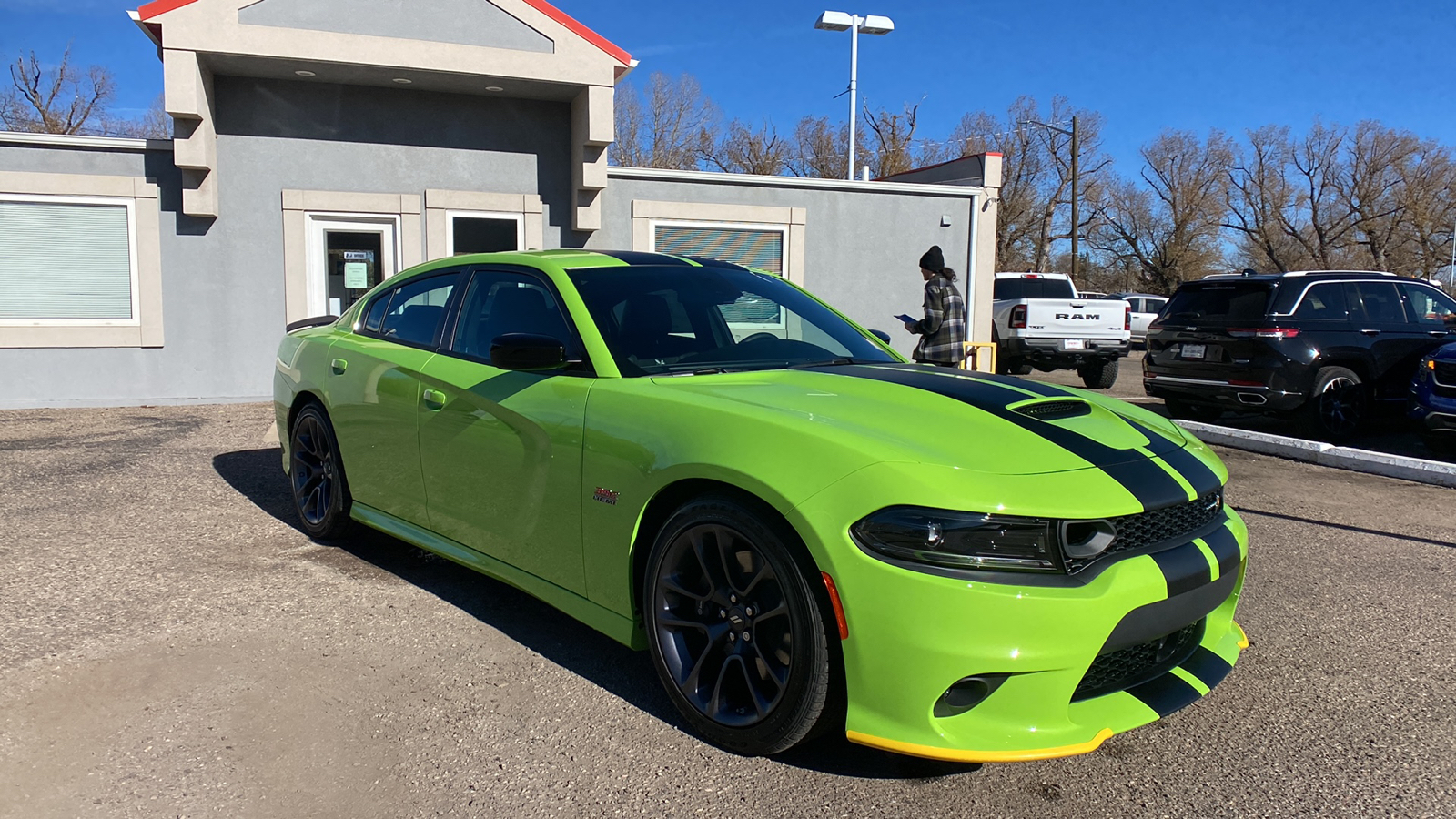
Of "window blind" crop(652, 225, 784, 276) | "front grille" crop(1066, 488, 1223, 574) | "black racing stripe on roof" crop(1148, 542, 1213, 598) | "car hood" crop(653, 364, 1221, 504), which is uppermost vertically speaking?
"window blind" crop(652, 225, 784, 276)

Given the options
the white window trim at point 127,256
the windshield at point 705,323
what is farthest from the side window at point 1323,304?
the white window trim at point 127,256

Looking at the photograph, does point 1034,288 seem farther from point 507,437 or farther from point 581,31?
point 507,437

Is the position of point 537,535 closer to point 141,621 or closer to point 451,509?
point 451,509

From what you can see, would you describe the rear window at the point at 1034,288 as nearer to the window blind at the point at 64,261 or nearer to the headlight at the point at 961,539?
the window blind at the point at 64,261

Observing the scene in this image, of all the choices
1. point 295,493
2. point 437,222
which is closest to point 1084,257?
point 437,222

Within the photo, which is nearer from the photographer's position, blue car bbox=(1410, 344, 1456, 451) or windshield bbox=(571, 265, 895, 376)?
windshield bbox=(571, 265, 895, 376)

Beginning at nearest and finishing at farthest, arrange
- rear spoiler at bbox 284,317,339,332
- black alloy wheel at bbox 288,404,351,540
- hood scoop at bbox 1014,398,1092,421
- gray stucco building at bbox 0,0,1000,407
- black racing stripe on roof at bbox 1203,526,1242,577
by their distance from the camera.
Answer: black racing stripe on roof at bbox 1203,526,1242,577, hood scoop at bbox 1014,398,1092,421, black alloy wheel at bbox 288,404,351,540, rear spoiler at bbox 284,317,339,332, gray stucco building at bbox 0,0,1000,407

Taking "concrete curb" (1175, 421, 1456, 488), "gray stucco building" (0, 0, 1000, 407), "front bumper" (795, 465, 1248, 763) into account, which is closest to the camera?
"front bumper" (795, 465, 1248, 763)

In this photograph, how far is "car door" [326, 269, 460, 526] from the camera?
14.1 ft

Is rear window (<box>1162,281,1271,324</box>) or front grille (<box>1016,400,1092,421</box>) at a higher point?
rear window (<box>1162,281,1271,324</box>)

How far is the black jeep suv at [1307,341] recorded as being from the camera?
948cm

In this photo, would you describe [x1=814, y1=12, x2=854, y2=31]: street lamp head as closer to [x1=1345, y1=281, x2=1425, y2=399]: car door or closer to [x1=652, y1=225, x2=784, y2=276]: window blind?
[x1=652, y1=225, x2=784, y2=276]: window blind

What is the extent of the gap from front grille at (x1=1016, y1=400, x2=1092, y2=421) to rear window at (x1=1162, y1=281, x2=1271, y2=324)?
7589 mm

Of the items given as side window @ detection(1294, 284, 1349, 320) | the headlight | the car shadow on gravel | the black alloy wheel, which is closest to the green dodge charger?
the headlight
